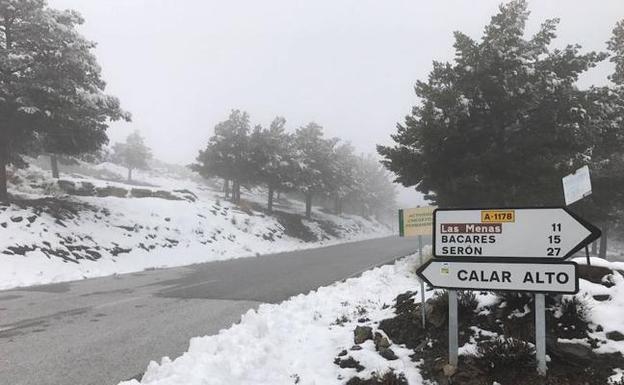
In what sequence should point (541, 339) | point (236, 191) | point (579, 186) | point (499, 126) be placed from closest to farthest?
point (541, 339)
point (579, 186)
point (499, 126)
point (236, 191)

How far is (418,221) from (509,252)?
3824 millimetres

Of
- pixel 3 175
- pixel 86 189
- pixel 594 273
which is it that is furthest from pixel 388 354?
pixel 86 189

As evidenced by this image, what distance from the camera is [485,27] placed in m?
18.2

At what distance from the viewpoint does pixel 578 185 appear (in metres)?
7.16

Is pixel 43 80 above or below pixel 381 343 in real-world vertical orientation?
above

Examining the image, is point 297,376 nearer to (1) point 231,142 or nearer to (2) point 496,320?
(2) point 496,320

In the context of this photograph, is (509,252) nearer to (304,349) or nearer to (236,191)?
(304,349)

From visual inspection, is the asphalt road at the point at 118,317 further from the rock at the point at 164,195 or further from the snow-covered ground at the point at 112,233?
the rock at the point at 164,195

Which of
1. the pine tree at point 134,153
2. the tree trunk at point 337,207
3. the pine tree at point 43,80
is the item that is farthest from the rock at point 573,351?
the pine tree at point 134,153

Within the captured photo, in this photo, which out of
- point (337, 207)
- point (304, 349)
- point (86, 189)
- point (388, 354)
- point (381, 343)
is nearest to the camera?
point (388, 354)

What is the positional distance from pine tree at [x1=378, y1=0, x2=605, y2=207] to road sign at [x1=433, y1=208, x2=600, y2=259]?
11.0 m

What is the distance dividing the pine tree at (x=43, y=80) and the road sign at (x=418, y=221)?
50.6ft

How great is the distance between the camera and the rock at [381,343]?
253 inches

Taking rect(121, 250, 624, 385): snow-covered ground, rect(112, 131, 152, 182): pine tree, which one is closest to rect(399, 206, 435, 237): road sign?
rect(121, 250, 624, 385): snow-covered ground
